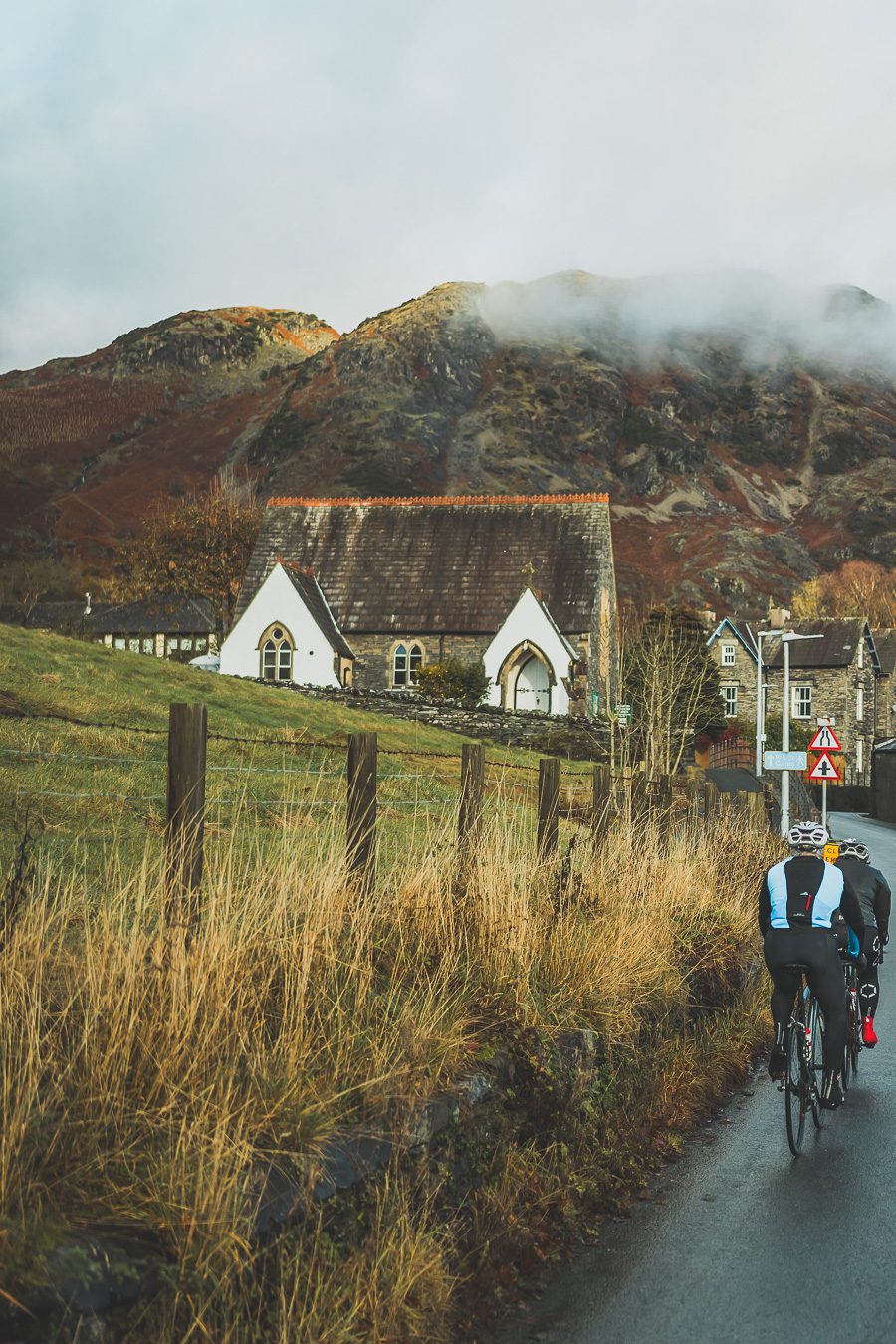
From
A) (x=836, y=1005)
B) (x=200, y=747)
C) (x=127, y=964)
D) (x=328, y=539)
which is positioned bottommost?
(x=836, y=1005)

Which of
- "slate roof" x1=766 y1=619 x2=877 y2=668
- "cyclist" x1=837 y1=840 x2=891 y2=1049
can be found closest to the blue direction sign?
"cyclist" x1=837 y1=840 x2=891 y2=1049

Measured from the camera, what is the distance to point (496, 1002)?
6953 mm

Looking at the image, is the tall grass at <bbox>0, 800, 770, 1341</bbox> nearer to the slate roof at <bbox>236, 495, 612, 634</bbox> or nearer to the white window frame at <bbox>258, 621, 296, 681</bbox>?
the white window frame at <bbox>258, 621, 296, 681</bbox>

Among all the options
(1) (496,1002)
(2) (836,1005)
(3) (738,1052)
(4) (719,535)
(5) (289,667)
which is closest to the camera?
(1) (496,1002)

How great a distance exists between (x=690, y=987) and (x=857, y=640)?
270 ft

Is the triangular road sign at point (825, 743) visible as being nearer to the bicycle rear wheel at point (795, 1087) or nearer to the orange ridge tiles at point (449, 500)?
the bicycle rear wheel at point (795, 1087)

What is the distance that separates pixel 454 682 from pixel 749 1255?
46.1 meters

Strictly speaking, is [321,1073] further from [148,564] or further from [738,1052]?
[148,564]

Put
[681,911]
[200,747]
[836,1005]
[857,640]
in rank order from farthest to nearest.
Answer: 1. [857,640]
2. [681,911]
3. [836,1005]
4. [200,747]

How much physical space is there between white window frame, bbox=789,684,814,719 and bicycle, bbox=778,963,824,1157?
84095 millimetres

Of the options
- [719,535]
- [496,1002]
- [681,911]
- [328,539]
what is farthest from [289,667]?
[719,535]

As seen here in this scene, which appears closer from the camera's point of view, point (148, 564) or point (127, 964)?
point (127, 964)

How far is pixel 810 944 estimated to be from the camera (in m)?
8.70

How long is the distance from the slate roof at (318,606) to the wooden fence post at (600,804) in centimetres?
4273
